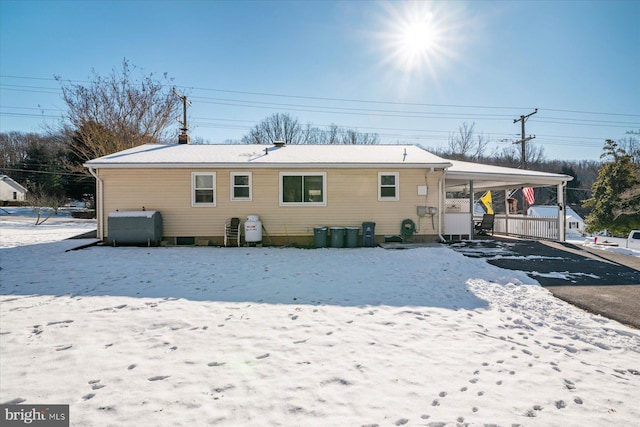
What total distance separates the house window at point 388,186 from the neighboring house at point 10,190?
2155 inches

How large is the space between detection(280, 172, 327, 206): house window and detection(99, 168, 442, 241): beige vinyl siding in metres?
0.18

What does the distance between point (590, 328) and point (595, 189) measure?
24294mm

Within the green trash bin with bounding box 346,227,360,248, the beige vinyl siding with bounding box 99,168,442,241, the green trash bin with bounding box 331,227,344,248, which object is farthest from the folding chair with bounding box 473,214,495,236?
the green trash bin with bounding box 331,227,344,248

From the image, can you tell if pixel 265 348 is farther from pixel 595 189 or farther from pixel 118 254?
pixel 595 189

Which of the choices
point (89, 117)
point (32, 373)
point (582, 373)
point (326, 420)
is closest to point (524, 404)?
point (582, 373)

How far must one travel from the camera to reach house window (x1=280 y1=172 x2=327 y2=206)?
1122cm

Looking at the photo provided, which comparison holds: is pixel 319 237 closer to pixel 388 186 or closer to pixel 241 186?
pixel 388 186

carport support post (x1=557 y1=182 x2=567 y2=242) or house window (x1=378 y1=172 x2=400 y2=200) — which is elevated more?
house window (x1=378 y1=172 x2=400 y2=200)

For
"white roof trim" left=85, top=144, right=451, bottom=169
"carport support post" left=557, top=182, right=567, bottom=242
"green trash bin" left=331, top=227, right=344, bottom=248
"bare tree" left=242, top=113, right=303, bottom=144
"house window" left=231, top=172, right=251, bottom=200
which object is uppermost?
"bare tree" left=242, top=113, right=303, bottom=144

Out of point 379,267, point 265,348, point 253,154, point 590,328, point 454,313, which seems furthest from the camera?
point 253,154

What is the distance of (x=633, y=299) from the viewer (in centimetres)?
545

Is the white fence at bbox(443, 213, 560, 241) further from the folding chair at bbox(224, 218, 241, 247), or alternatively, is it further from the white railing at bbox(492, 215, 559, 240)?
the folding chair at bbox(224, 218, 241, 247)

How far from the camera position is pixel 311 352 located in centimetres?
345

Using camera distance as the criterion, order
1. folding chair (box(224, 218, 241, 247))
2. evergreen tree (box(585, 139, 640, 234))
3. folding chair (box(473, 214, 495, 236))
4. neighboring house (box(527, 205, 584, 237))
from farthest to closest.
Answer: neighboring house (box(527, 205, 584, 237)) < evergreen tree (box(585, 139, 640, 234)) < folding chair (box(473, 214, 495, 236)) < folding chair (box(224, 218, 241, 247))
